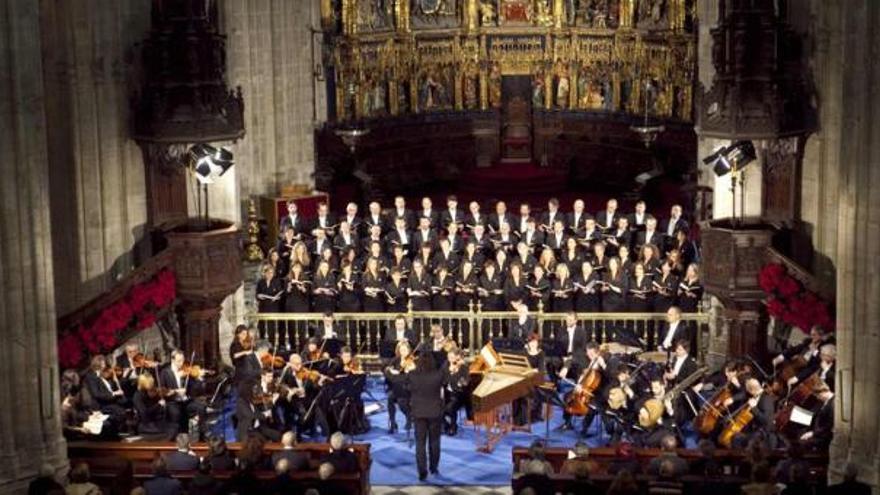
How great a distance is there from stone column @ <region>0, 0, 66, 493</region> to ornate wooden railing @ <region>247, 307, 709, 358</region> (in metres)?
6.42

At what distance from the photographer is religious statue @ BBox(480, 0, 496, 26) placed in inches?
1388

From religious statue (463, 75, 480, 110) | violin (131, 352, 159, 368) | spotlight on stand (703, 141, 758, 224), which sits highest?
religious statue (463, 75, 480, 110)

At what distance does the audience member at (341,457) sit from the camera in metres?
18.0

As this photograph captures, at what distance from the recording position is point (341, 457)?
59.3 ft

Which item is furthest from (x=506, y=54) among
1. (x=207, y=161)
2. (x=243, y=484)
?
(x=243, y=484)

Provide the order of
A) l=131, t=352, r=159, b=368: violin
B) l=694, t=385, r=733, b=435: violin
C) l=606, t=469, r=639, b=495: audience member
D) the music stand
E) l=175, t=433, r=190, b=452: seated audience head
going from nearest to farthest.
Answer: l=606, t=469, r=639, b=495: audience member < l=175, t=433, r=190, b=452: seated audience head < l=694, t=385, r=733, b=435: violin < l=131, t=352, r=159, b=368: violin < the music stand

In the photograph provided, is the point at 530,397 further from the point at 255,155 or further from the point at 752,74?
the point at 255,155

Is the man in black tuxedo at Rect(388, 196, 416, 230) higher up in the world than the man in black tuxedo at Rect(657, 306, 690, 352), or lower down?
higher up

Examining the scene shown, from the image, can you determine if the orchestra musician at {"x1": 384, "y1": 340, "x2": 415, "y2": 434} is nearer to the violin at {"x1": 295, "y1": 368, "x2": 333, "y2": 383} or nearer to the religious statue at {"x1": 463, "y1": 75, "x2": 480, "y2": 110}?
the violin at {"x1": 295, "y1": 368, "x2": 333, "y2": 383}

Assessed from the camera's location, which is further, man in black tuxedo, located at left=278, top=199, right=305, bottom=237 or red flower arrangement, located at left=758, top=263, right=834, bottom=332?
man in black tuxedo, located at left=278, top=199, right=305, bottom=237

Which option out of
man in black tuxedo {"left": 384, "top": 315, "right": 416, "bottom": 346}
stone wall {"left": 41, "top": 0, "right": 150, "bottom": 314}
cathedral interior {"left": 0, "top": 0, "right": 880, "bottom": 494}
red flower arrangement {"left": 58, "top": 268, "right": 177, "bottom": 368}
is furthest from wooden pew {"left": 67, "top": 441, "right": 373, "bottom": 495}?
stone wall {"left": 41, "top": 0, "right": 150, "bottom": 314}

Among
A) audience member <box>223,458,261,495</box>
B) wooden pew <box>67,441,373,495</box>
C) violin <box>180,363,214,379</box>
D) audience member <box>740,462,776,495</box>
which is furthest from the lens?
violin <box>180,363,214,379</box>

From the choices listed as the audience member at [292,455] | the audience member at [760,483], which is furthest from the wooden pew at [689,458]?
the audience member at [292,455]

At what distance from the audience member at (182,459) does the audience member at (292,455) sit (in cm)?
86
